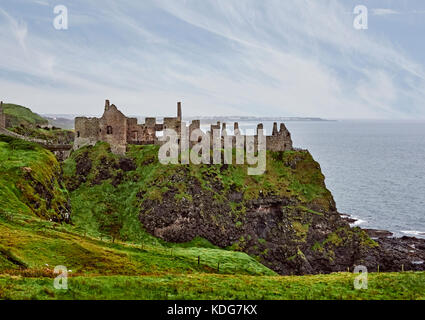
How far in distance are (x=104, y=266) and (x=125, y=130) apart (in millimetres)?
56925

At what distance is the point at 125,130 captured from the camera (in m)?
91.8

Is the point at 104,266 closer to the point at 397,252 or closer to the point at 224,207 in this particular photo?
the point at 224,207

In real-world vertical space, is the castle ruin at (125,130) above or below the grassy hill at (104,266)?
above

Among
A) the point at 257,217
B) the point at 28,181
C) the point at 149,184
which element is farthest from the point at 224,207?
the point at 28,181

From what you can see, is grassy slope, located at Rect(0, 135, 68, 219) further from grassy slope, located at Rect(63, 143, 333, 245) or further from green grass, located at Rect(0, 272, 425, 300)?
green grass, located at Rect(0, 272, 425, 300)

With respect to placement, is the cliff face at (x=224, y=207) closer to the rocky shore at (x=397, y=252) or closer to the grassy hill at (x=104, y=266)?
the rocky shore at (x=397, y=252)

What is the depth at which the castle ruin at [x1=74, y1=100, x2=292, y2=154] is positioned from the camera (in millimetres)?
91062

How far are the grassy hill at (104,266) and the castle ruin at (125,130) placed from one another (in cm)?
2168

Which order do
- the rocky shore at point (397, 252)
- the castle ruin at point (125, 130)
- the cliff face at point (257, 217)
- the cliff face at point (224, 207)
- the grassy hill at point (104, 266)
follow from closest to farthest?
the grassy hill at point (104, 266) < the cliff face at point (257, 217) < the cliff face at point (224, 207) < the rocky shore at point (397, 252) < the castle ruin at point (125, 130)

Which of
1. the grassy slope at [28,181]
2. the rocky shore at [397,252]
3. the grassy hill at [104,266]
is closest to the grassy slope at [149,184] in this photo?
the grassy hill at [104,266]

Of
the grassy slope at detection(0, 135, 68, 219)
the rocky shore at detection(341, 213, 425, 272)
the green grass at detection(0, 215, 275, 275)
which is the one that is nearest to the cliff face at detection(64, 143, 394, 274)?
the rocky shore at detection(341, 213, 425, 272)

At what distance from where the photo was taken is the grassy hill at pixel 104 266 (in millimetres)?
28484

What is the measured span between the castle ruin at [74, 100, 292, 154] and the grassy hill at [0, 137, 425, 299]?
21.7 metres

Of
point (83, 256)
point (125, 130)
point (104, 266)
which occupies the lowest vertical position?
point (104, 266)
